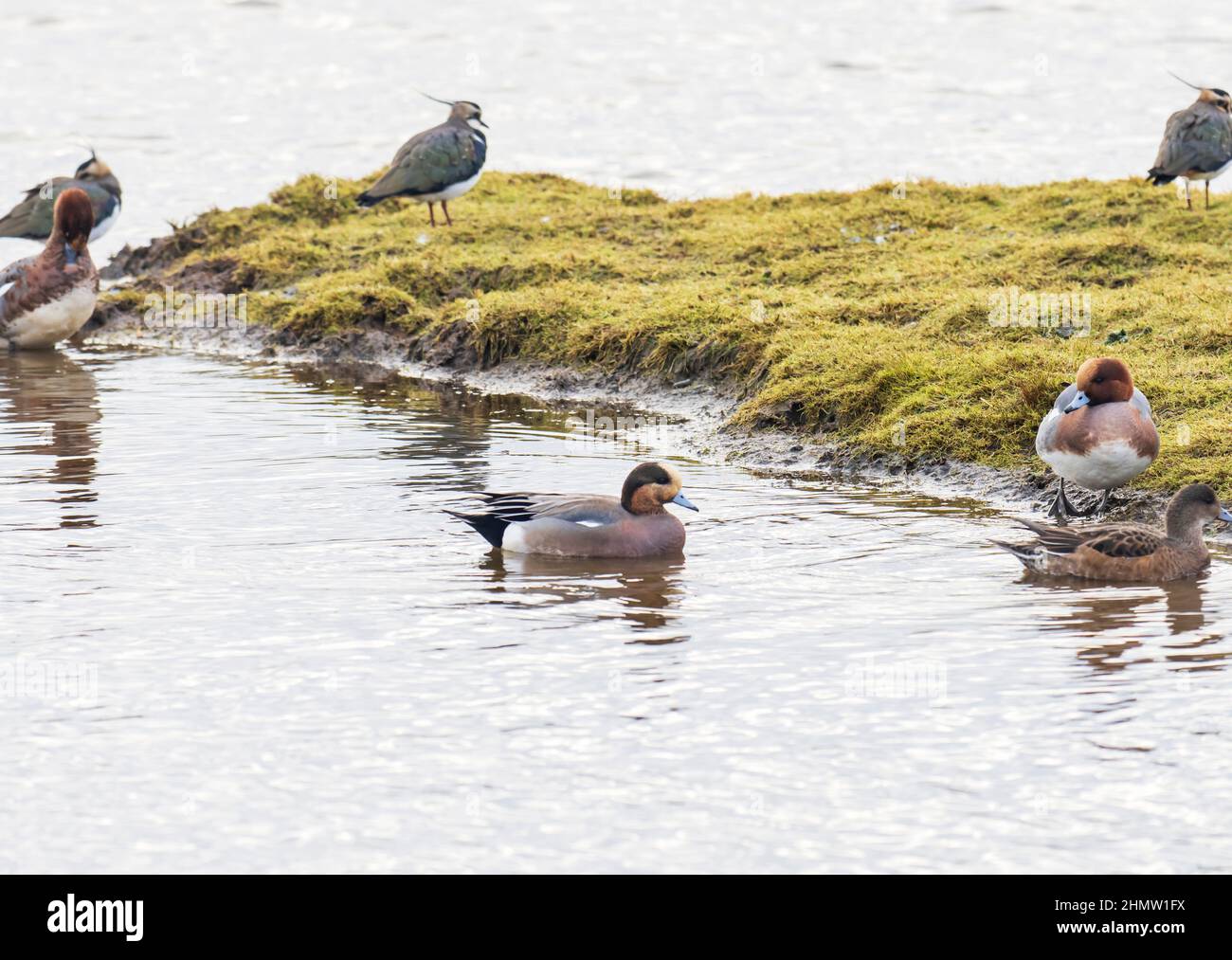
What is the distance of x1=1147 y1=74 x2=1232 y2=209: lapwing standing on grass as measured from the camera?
1325 cm

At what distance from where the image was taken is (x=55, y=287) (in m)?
14.1

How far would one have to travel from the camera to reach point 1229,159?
1344 cm

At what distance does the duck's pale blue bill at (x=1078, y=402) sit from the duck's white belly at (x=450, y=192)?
7.93m

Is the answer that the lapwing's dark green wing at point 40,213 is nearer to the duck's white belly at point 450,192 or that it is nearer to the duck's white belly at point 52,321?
the duck's white belly at point 52,321

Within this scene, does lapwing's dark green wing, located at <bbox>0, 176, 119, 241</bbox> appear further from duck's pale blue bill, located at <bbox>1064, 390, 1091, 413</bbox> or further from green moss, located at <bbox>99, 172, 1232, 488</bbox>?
duck's pale blue bill, located at <bbox>1064, 390, 1091, 413</bbox>

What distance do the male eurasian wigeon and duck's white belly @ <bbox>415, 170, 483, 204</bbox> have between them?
2846 millimetres

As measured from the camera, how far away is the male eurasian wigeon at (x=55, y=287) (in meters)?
14.0

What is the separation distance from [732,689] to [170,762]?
1.98 meters

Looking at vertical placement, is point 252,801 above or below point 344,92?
below

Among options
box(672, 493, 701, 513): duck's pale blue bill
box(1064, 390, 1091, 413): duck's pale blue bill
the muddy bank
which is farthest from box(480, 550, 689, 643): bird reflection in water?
box(1064, 390, 1091, 413): duck's pale blue bill

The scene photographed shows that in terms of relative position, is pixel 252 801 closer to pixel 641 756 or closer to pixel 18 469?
pixel 641 756

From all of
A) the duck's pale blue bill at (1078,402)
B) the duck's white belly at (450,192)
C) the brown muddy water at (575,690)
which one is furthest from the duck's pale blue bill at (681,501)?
the duck's white belly at (450,192)

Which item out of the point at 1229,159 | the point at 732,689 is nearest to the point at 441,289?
the point at 1229,159
